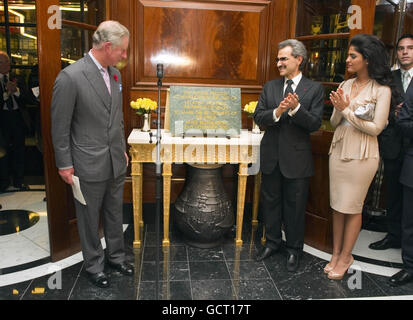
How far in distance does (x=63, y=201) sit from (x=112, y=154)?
766 millimetres

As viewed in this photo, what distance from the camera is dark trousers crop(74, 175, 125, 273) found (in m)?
2.52

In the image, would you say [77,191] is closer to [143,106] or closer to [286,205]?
[143,106]

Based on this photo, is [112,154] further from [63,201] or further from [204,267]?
[204,267]

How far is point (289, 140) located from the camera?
2.79 meters

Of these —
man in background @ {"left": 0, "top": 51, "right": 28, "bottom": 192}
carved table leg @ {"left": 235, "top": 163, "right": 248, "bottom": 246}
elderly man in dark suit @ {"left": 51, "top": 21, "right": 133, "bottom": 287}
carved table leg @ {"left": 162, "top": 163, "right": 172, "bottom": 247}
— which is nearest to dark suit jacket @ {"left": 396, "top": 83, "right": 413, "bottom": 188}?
carved table leg @ {"left": 235, "top": 163, "right": 248, "bottom": 246}

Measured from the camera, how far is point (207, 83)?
378 cm

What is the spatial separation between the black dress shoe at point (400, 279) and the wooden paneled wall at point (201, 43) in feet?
7.03

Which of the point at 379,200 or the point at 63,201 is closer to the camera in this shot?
the point at 63,201

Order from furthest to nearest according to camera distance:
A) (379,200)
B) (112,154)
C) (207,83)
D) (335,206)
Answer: (379,200), (207,83), (335,206), (112,154)

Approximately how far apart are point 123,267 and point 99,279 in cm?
24

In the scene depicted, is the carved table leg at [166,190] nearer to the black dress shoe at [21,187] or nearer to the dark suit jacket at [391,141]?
the dark suit jacket at [391,141]
